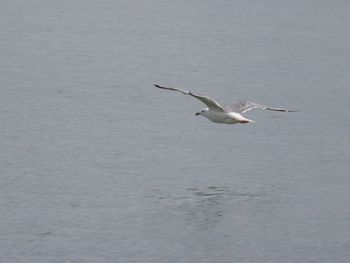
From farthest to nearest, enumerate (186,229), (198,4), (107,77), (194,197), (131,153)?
(198,4) → (107,77) → (131,153) → (194,197) → (186,229)

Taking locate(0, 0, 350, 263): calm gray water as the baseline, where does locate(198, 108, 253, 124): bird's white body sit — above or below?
above

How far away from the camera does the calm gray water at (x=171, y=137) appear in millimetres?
20000

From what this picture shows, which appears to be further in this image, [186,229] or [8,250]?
[186,229]

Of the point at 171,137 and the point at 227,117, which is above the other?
the point at 227,117

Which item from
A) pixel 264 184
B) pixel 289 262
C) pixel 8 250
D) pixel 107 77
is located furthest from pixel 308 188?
pixel 107 77

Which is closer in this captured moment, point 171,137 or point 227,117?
point 227,117

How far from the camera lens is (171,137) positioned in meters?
26.0

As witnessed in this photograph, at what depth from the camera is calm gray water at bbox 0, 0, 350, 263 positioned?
20000 mm

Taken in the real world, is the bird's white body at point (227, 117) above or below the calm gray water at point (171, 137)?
above

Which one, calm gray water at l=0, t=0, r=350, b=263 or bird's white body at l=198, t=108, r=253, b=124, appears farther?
bird's white body at l=198, t=108, r=253, b=124

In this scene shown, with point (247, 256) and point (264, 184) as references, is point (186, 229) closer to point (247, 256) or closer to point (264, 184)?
point (247, 256)

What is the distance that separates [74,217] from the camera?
2053cm

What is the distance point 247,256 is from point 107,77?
528 inches

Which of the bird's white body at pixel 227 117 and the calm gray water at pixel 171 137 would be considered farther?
the bird's white body at pixel 227 117
